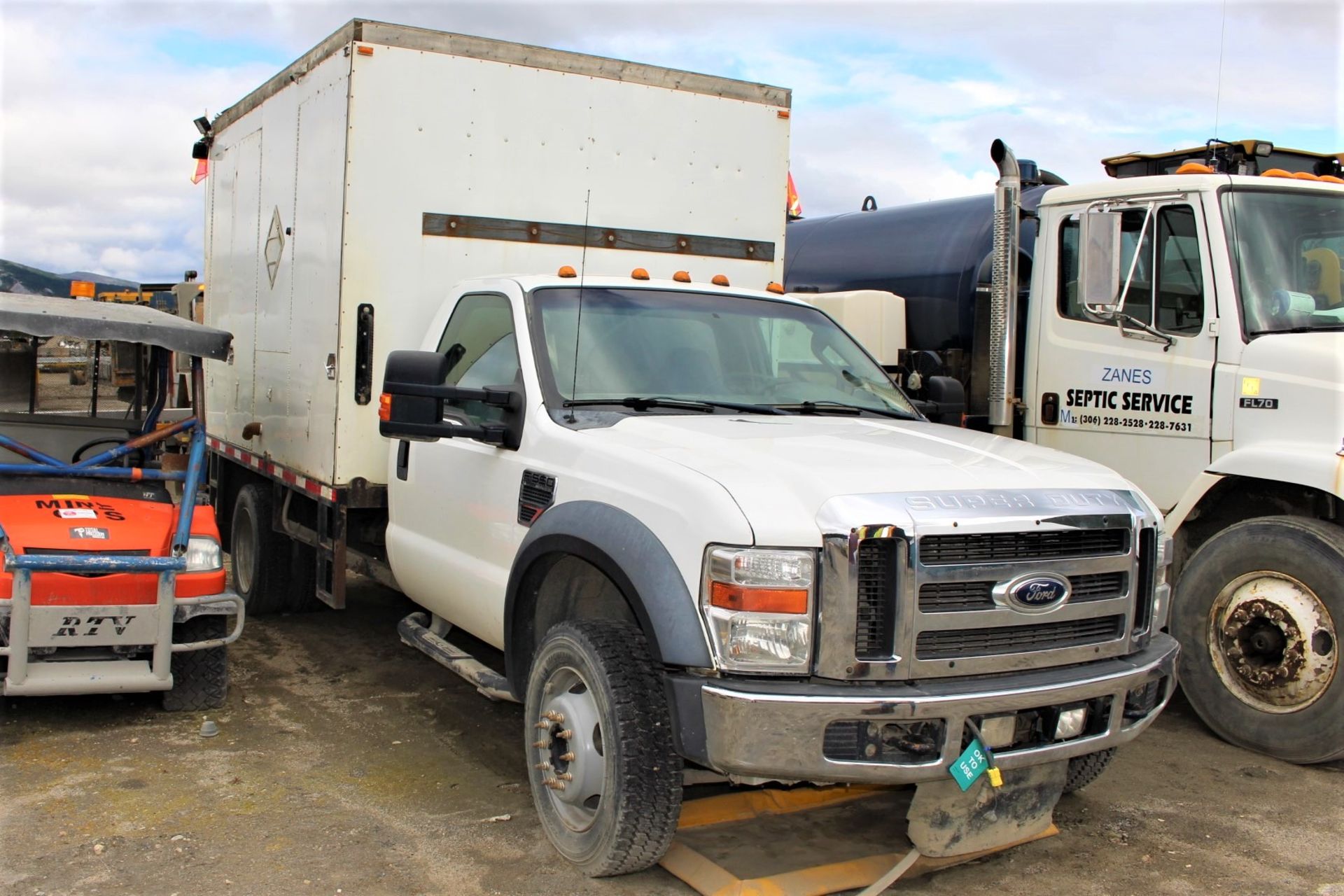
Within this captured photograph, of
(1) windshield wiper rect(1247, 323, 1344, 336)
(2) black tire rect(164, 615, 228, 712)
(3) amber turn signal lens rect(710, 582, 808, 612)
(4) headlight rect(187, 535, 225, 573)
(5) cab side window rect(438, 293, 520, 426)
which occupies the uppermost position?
(1) windshield wiper rect(1247, 323, 1344, 336)

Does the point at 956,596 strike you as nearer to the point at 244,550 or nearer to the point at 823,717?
the point at 823,717

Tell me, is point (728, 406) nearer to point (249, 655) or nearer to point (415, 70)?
point (415, 70)

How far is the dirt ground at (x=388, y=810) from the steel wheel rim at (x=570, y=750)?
22cm

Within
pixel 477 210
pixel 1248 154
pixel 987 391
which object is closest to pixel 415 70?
pixel 477 210

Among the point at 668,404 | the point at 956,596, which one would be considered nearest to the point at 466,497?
the point at 668,404

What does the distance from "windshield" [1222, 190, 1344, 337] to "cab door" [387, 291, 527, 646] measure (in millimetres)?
3376

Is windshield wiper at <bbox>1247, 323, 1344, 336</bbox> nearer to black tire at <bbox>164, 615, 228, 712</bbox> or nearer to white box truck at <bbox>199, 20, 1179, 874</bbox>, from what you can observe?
white box truck at <bbox>199, 20, 1179, 874</bbox>

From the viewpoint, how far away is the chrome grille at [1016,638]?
3.51m

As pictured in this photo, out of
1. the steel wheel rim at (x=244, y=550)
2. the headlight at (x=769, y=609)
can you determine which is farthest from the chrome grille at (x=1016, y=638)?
the steel wheel rim at (x=244, y=550)

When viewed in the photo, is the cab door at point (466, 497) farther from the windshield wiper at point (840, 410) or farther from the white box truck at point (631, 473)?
the windshield wiper at point (840, 410)

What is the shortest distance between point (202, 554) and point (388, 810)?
1.83 m

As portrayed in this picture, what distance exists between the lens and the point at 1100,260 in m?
5.82

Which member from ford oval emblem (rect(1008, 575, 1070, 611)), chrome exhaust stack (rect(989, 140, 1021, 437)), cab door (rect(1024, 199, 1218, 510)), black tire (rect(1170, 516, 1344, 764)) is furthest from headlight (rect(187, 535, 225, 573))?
black tire (rect(1170, 516, 1344, 764))

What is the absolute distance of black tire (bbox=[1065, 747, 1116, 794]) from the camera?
4652 mm
